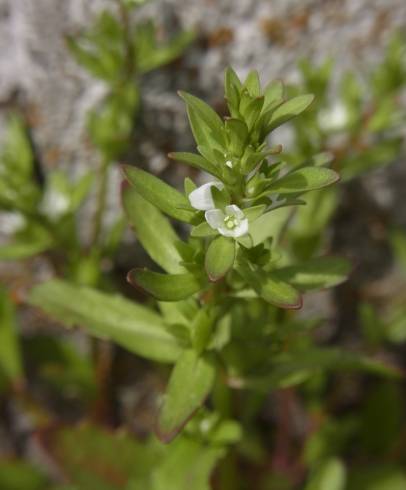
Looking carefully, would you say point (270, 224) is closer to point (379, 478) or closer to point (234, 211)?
point (234, 211)

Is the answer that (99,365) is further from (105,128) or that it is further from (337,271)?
(337,271)

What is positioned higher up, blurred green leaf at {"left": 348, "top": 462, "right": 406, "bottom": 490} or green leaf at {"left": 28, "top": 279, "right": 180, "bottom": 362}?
green leaf at {"left": 28, "top": 279, "right": 180, "bottom": 362}

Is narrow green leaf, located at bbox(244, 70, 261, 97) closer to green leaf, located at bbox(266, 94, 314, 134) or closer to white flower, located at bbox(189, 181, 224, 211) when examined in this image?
green leaf, located at bbox(266, 94, 314, 134)

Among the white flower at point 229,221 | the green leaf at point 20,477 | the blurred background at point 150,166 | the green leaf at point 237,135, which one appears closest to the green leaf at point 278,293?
the white flower at point 229,221

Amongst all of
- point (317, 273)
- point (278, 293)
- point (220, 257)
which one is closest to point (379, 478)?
point (317, 273)

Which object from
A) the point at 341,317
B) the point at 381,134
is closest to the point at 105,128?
the point at 381,134

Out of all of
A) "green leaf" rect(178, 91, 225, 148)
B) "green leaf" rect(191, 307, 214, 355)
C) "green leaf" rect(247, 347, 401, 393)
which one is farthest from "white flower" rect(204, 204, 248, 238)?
"green leaf" rect(247, 347, 401, 393)

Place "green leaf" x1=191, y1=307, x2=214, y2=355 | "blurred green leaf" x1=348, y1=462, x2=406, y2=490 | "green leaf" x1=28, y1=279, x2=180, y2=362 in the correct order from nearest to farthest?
"green leaf" x1=191, y1=307, x2=214, y2=355 → "green leaf" x1=28, y1=279, x2=180, y2=362 → "blurred green leaf" x1=348, y1=462, x2=406, y2=490
